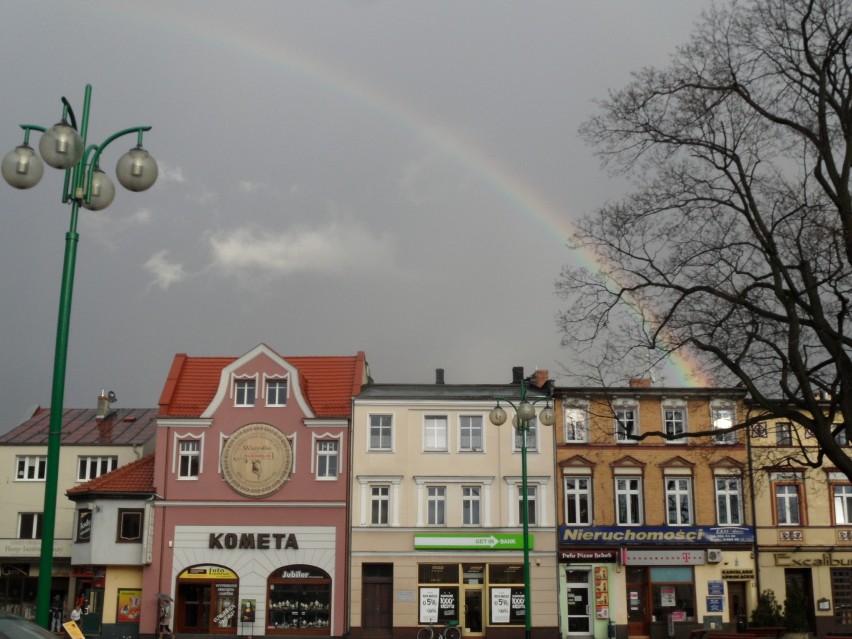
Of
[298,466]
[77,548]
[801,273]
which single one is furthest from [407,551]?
[801,273]

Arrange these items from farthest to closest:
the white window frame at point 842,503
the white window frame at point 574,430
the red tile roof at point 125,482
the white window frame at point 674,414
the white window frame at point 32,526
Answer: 1. the white window frame at point 32,526
2. the white window frame at point 674,414
3. the white window frame at point 574,430
4. the white window frame at point 842,503
5. the red tile roof at point 125,482

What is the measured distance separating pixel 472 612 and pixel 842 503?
1798cm

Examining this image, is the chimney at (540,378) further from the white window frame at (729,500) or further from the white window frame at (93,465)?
the white window frame at (93,465)

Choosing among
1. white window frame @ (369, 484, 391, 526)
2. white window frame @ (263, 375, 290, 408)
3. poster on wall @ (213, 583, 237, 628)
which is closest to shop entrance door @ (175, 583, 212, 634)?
poster on wall @ (213, 583, 237, 628)

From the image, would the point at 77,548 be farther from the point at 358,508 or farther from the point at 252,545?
the point at 358,508

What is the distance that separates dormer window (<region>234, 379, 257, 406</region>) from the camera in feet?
153

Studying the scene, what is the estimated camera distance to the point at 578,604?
44.5 m

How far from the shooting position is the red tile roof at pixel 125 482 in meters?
44.3

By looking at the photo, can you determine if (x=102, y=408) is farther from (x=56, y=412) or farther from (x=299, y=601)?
(x=56, y=412)

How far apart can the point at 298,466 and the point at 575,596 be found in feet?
45.8

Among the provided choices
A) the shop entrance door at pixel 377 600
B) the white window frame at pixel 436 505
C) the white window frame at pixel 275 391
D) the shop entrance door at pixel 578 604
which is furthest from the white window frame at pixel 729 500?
the white window frame at pixel 275 391

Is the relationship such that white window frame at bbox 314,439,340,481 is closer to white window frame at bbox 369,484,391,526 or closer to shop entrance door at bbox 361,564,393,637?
white window frame at bbox 369,484,391,526

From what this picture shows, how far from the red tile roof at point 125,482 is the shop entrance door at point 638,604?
22208mm

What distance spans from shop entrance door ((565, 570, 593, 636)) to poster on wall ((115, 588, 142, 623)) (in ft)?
63.3
